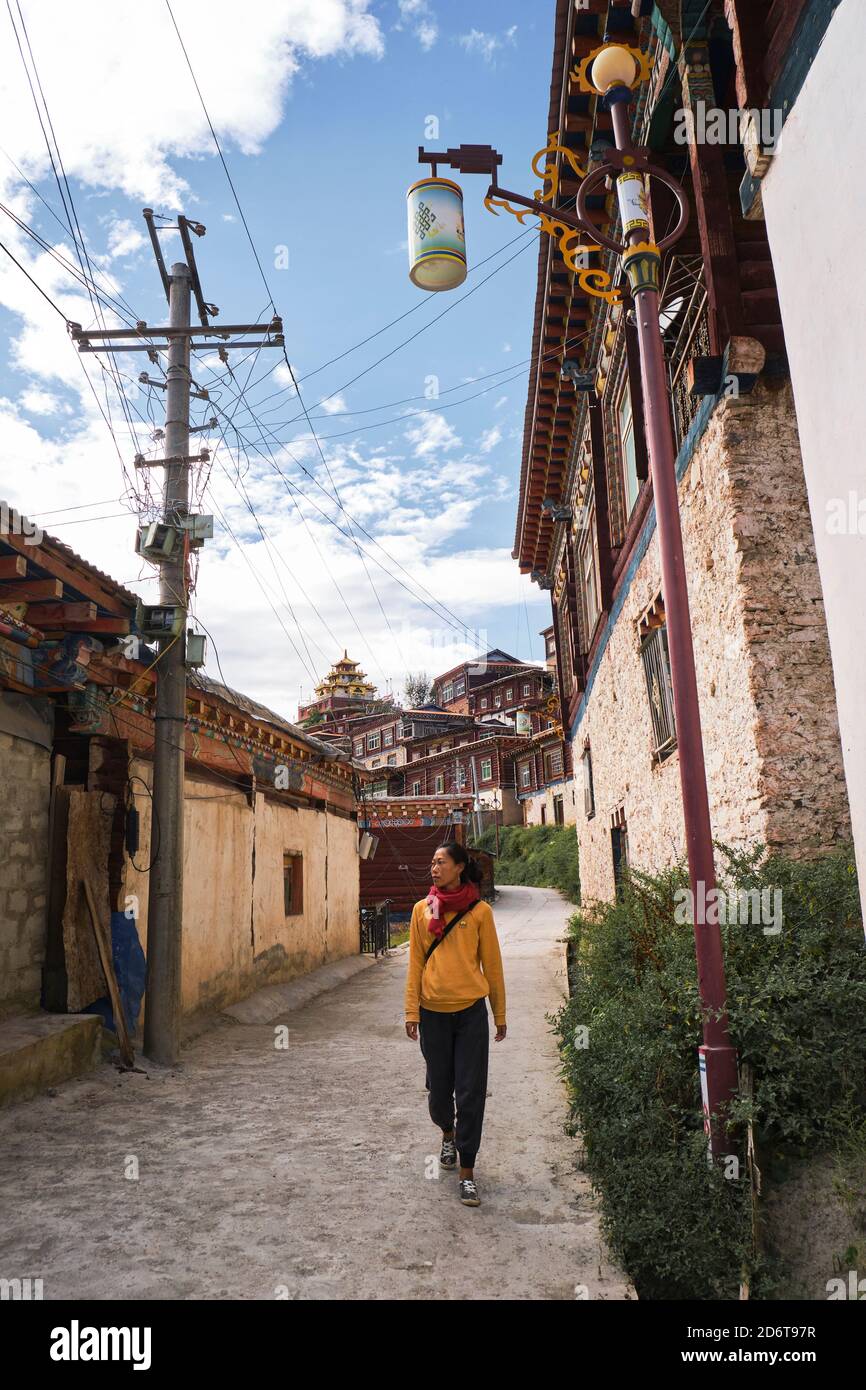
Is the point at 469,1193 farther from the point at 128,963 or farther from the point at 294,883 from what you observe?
the point at 294,883

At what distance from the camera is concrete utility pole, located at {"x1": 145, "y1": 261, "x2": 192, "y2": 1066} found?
8.27 m

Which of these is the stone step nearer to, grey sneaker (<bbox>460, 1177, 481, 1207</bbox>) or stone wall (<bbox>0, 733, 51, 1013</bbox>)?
stone wall (<bbox>0, 733, 51, 1013</bbox>)

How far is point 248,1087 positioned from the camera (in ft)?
24.5

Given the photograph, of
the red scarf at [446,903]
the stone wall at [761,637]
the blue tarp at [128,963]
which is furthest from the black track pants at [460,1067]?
the blue tarp at [128,963]

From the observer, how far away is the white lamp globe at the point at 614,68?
16.1ft

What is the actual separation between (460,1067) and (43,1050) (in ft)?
12.2

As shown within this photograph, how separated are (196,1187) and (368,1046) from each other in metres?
4.48

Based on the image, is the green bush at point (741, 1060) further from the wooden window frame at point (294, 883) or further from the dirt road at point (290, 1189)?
the wooden window frame at point (294, 883)

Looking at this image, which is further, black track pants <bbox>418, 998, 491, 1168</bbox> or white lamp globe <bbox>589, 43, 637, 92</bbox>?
white lamp globe <bbox>589, 43, 637, 92</bbox>

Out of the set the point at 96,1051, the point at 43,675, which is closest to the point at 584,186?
the point at 43,675

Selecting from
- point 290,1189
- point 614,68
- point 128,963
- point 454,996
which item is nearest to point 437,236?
point 614,68

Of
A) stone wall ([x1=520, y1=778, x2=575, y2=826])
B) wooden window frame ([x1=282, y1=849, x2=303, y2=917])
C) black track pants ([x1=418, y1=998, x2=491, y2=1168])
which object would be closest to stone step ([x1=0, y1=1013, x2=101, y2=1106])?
black track pants ([x1=418, y1=998, x2=491, y2=1168])

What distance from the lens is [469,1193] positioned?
4629 millimetres
